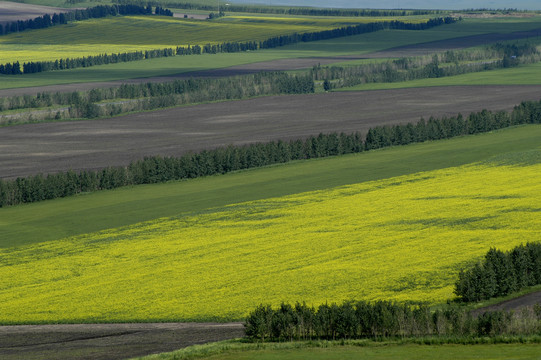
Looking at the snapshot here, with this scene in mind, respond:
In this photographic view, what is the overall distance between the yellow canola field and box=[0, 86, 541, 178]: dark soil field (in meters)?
31.9

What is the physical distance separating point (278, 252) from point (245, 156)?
40.0 m

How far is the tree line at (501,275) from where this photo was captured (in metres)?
48.9

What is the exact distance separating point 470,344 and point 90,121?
10118cm

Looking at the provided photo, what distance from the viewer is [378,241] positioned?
6278cm

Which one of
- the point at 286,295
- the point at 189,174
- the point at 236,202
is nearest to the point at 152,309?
the point at 286,295

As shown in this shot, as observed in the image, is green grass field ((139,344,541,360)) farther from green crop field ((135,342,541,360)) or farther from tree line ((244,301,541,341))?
tree line ((244,301,541,341))

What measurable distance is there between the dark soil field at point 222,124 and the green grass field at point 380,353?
60492 mm

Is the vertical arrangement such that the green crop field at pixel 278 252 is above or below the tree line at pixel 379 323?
below

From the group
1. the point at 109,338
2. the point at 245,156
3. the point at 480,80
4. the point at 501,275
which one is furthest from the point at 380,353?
the point at 480,80

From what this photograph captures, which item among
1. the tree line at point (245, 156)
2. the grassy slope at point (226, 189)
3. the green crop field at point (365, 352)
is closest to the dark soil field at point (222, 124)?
the tree line at point (245, 156)

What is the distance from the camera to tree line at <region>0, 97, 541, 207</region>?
8906cm

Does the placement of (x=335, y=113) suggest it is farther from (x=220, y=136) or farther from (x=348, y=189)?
(x=348, y=189)

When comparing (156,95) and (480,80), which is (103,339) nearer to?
(156,95)

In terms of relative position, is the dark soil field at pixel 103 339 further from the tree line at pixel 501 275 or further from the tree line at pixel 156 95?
the tree line at pixel 156 95
